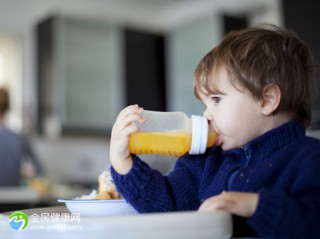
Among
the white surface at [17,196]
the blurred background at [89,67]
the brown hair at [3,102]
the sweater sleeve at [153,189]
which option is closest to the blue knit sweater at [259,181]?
the sweater sleeve at [153,189]

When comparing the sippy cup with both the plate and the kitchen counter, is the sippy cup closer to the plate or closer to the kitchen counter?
the plate

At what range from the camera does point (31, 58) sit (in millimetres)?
3795

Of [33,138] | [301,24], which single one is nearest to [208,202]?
[301,24]

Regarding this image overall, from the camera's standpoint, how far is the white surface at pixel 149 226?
1.89 feet

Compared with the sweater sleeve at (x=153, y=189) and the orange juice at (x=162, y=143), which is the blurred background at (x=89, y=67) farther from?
the orange juice at (x=162, y=143)

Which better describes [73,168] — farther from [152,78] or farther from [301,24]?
[301,24]

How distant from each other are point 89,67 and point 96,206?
9.91ft

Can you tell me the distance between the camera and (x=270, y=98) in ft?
2.93

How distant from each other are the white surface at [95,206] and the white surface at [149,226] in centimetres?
19

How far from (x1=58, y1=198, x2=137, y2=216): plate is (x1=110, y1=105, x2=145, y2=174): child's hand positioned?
0.06m

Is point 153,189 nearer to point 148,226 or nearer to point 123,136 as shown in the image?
point 123,136

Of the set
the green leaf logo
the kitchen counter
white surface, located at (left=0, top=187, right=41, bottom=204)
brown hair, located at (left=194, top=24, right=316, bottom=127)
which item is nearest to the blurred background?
white surface, located at (left=0, top=187, right=41, bottom=204)

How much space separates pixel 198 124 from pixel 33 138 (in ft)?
10.1

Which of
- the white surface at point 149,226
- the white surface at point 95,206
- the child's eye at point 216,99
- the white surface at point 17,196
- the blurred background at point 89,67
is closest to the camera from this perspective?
the white surface at point 149,226
